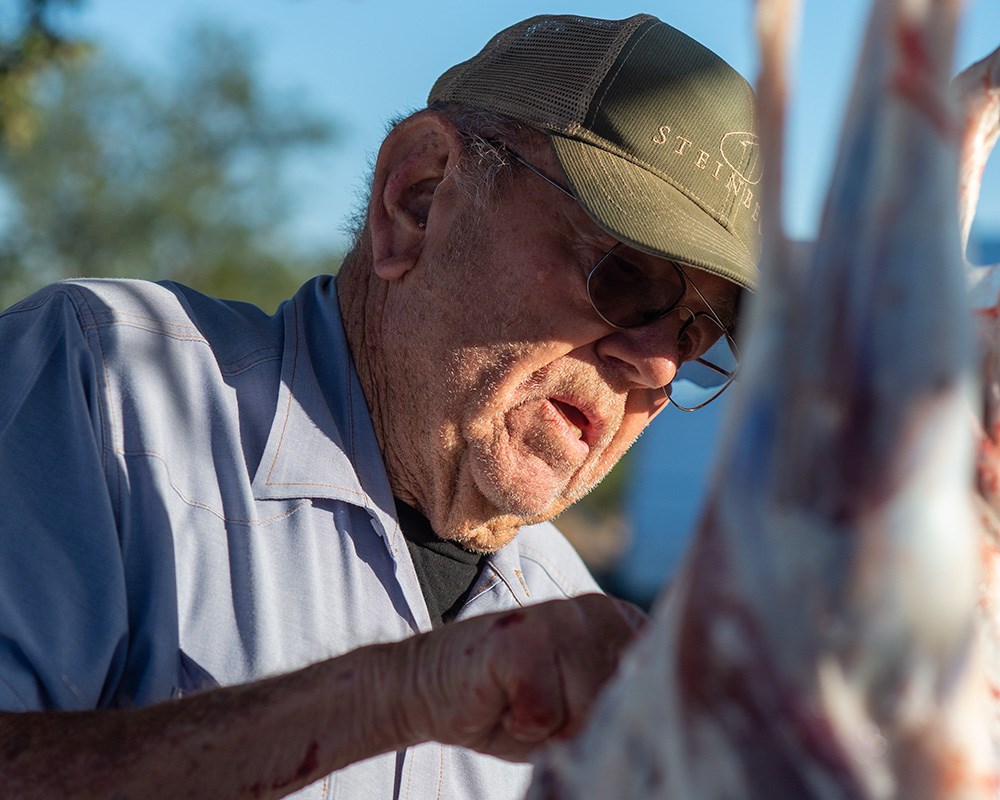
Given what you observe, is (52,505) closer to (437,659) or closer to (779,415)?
(437,659)

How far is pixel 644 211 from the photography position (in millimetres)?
1821

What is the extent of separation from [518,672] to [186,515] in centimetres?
77

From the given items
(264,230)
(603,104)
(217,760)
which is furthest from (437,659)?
(264,230)

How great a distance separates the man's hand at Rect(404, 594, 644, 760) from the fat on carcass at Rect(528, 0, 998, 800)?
35cm

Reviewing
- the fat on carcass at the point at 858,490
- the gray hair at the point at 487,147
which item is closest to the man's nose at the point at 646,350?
the gray hair at the point at 487,147

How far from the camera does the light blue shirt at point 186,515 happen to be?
1523 millimetres

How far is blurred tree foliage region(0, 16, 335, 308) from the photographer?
22.6 m

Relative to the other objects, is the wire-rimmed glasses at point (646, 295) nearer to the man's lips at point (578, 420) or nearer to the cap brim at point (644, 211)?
the cap brim at point (644, 211)

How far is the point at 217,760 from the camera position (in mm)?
1295

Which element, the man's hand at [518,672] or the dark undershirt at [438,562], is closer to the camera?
the man's hand at [518,672]

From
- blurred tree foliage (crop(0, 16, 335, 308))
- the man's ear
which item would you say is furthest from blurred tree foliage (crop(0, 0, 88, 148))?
blurred tree foliage (crop(0, 16, 335, 308))

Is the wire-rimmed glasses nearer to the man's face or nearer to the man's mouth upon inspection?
the man's face

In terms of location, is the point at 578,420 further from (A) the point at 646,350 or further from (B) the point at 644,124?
(B) the point at 644,124

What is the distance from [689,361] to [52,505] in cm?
122
